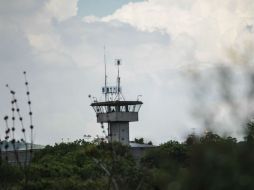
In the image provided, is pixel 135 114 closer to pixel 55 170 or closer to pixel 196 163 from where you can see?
pixel 55 170

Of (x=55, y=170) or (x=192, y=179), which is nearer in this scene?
(x=192, y=179)

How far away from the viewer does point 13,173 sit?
28734 mm

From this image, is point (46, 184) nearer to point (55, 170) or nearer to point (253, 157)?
point (55, 170)

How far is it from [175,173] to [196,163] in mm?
639

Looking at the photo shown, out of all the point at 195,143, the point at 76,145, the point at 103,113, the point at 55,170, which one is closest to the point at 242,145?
the point at 195,143

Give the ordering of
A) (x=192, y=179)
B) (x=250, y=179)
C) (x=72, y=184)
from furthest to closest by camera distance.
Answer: (x=72, y=184) → (x=192, y=179) → (x=250, y=179)

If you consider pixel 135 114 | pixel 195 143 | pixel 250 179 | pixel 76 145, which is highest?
pixel 135 114

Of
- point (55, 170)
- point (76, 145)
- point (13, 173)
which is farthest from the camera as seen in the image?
point (76, 145)

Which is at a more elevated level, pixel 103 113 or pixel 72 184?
pixel 103 113

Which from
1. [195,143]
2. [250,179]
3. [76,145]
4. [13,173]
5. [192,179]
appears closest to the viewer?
[250,179]

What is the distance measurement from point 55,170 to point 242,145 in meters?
37.2

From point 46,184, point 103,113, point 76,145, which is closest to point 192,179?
point 46,184

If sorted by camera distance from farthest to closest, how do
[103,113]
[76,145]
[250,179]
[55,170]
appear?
[103,113], [76,145], [55,170], [250,179]

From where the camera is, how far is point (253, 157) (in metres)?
5.17
